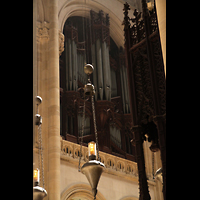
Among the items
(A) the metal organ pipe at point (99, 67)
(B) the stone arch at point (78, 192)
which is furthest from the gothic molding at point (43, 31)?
(B) the stone arch at point (78, 192)

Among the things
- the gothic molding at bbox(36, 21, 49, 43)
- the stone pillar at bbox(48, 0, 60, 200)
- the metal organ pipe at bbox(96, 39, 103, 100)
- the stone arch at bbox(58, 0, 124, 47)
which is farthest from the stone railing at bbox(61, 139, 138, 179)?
the stone arch at bbox(58, 0, 124, 47)

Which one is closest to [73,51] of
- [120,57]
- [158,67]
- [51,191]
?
[120,57]

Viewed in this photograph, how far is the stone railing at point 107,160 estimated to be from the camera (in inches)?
372

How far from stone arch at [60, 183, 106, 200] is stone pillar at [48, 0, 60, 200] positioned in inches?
57.9

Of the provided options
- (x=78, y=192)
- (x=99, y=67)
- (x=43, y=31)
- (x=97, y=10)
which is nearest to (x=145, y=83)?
(x=43, y=31)

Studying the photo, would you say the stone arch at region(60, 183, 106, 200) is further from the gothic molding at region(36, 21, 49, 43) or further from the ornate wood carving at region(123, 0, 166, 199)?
the ornate wood carving at region(123, 0, 166, 199)

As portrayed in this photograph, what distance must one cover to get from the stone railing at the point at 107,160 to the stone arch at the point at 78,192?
616 millimetres

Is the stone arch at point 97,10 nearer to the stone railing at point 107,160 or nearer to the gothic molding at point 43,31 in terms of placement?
the gothic molding at point 43,31

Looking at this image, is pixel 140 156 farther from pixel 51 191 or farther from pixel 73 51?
pixel 73 51

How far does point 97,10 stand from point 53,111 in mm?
6206

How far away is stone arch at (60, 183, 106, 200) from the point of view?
30.1ft

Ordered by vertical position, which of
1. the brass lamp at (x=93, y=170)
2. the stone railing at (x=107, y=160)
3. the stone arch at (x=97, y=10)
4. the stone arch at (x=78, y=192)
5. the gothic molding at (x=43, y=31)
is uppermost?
the stone arch at (x=97, y=10)
